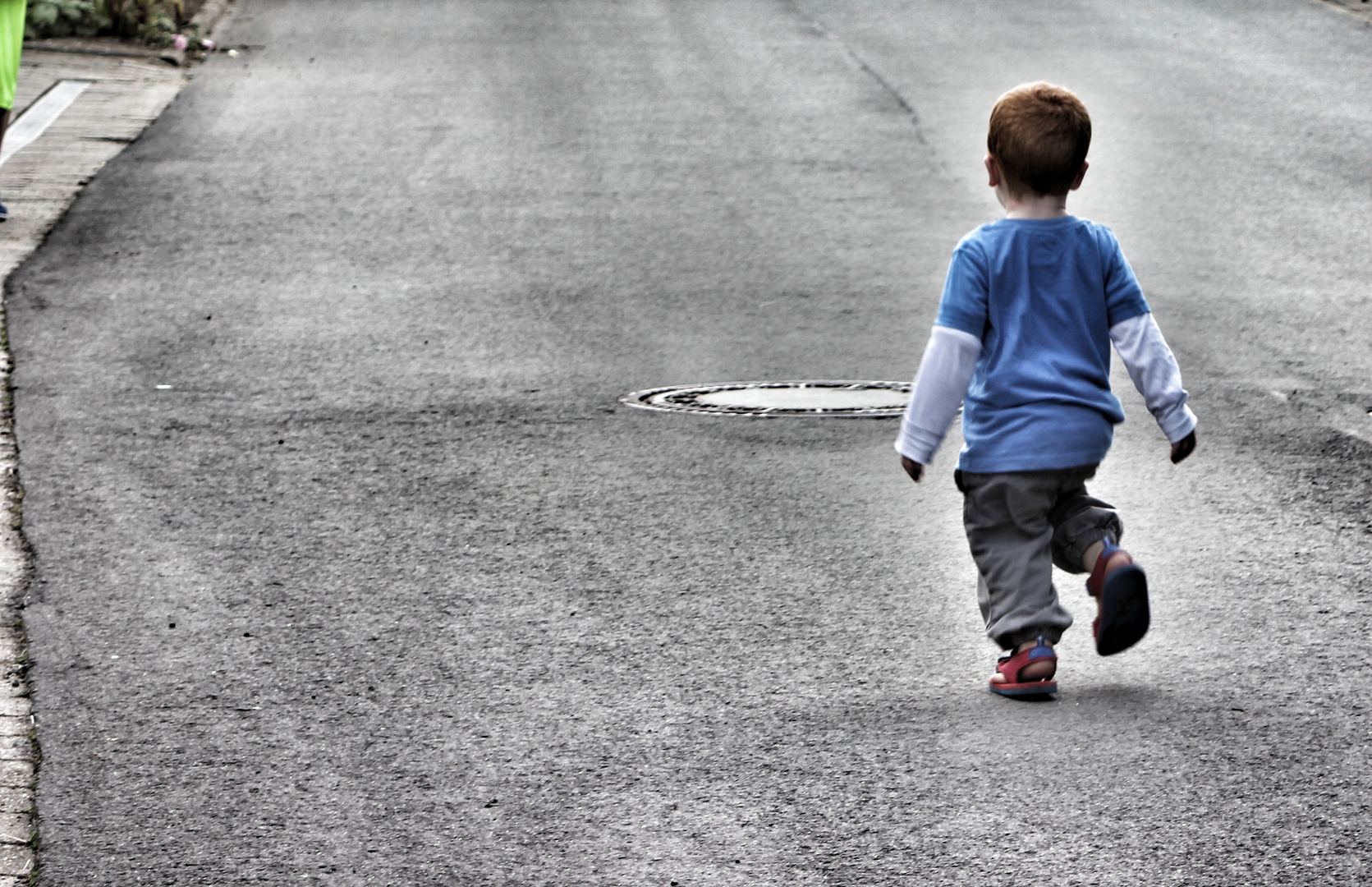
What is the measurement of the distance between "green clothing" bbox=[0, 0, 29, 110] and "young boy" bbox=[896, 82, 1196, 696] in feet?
24.7

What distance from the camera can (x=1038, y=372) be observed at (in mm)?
4133

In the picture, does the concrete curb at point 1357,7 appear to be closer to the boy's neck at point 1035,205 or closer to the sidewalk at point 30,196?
the sidewalk at point 30,196

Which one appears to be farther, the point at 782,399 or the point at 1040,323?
the point at 782,399

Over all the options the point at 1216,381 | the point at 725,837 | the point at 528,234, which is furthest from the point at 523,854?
the point at 528,234

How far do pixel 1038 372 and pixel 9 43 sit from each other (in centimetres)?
784

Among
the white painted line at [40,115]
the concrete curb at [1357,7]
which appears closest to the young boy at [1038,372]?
the white painted line at [40,115]

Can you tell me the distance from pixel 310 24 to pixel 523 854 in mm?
15426

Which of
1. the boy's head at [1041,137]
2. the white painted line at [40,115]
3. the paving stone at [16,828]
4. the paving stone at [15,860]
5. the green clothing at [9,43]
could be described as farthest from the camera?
the white painted line at [40,115]

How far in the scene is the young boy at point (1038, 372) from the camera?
13.4ft

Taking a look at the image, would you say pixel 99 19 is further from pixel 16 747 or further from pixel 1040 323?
pixel 1040 323

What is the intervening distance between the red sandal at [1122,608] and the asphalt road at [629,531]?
8.8 inches

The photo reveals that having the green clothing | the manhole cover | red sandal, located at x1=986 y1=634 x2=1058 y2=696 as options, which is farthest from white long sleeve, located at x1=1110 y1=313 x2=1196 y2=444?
the green clothing

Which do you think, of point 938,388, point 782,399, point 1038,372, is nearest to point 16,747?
point 938,388

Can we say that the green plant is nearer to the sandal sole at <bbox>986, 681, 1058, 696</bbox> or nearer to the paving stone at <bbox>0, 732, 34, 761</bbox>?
the paving stone at <bbox>0, 732, 34, 761</bbox>
